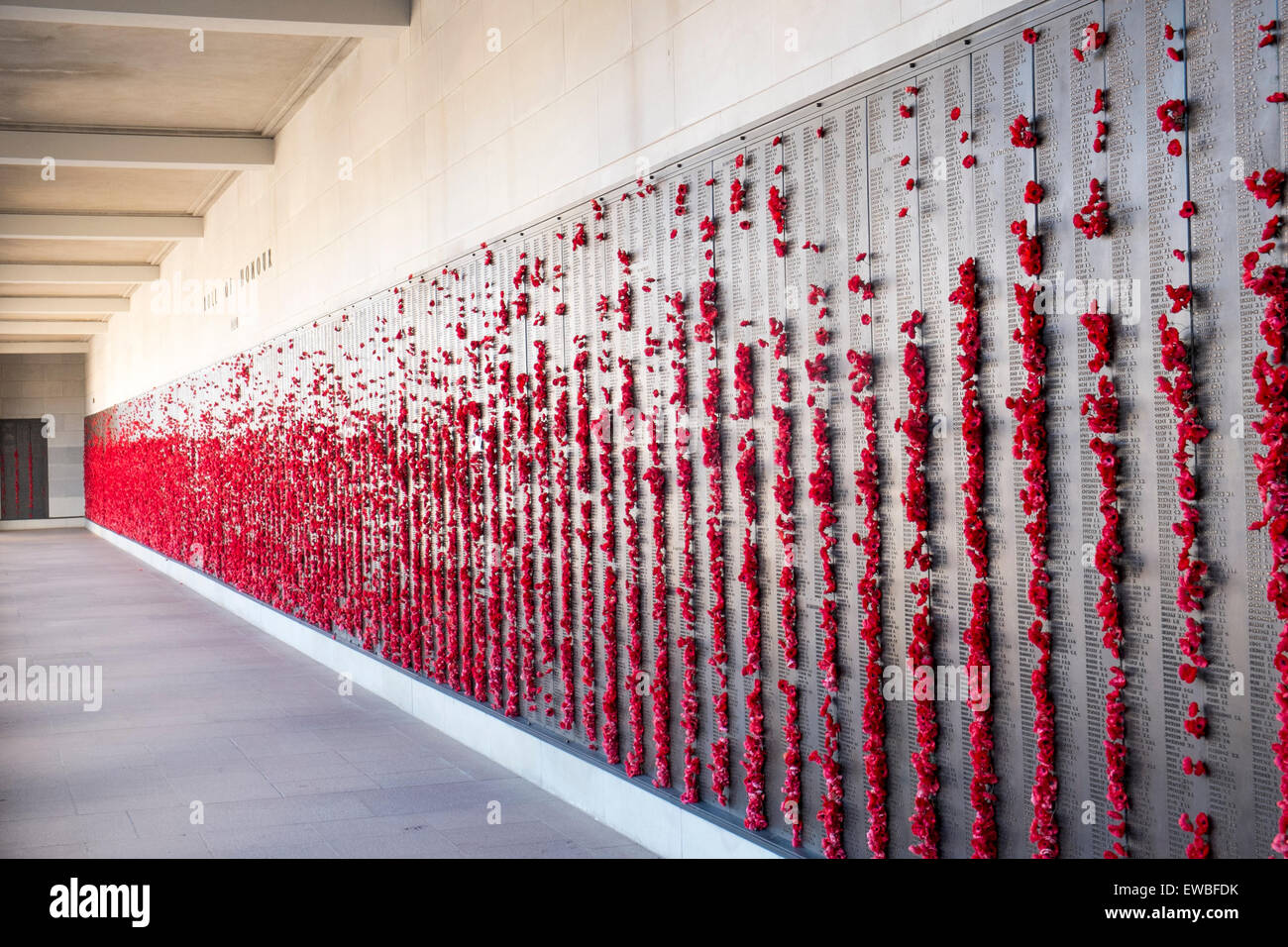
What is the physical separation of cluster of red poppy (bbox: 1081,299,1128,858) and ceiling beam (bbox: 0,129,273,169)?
11.0 m

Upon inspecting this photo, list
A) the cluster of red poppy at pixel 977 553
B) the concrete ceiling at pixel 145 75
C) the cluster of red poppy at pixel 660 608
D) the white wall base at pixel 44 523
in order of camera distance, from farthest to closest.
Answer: the white wall base at pixel 44 523
the concrete ceiling at pixel 145 75
the cluster of red poppy at pixel 660 608
the cluster of red poppy at pixel 977 553

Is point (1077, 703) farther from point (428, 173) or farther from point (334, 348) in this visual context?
point (334, 348)

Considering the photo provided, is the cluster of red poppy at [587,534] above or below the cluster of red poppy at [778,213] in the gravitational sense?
below

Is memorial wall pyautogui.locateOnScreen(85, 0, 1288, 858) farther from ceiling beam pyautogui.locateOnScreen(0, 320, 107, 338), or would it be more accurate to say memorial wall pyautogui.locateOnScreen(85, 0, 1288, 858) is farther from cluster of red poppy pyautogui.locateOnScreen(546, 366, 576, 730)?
ceiling beam pyautogui.locateOnScreen(0, 320, 107, 338)

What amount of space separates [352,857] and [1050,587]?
3.32 metres

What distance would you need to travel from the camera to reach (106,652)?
1127 cm

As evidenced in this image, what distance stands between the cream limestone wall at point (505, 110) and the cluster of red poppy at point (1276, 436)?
115 centimetres

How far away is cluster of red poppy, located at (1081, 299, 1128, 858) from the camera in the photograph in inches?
126

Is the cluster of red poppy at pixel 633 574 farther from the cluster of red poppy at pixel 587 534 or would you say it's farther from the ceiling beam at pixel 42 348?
the ceiling beam at pixel 42 348

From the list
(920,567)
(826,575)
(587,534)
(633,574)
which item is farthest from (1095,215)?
(587,534)

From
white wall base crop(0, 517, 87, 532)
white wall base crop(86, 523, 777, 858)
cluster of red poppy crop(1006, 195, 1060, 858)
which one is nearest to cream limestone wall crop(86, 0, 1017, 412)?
cluster of red poppy crop(1006, 195, 1060, 858)

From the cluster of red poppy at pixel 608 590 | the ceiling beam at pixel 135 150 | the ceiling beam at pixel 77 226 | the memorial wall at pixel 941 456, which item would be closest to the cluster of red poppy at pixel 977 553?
the memorial wall at pixel 941 456

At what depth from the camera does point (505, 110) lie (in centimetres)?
709

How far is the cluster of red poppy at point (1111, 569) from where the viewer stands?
320cm
